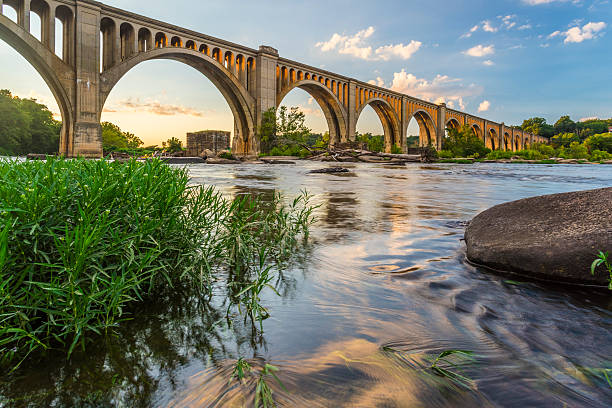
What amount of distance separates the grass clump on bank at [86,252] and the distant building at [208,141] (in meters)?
34.8

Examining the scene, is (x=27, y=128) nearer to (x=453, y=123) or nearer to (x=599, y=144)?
(x=453, y=123)

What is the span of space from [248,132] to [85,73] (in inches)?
576

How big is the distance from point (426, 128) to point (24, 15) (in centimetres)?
5564

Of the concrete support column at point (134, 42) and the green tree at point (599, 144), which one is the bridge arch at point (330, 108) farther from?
the green tree at point (599, 144)

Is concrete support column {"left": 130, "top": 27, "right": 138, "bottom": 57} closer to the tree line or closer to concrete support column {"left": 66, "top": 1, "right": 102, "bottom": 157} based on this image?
concrete support column {"left": 66, "top": 1, "right": 102, "bottom": 157}

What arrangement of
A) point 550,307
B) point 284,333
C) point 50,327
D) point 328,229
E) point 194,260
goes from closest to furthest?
point 50,327, point 284,333, point 550,307, point 194,260, point 328,229

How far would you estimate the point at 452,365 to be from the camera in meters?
1.19

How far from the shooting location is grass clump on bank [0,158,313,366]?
48.2 inches

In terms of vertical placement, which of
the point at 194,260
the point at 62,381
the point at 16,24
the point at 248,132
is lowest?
the point at 62,381

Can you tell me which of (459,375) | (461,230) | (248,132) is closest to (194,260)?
(459,375)

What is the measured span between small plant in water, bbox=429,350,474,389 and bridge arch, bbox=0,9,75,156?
975 inches

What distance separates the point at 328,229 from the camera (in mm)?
3479

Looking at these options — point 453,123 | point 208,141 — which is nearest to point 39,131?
point 208,141

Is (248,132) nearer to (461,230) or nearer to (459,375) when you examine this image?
(461,230)
